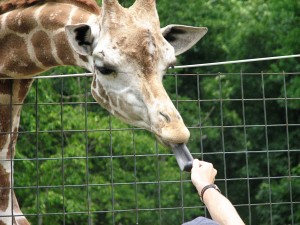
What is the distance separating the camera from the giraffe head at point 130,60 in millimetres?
4723

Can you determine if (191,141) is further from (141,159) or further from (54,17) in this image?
(54,17)

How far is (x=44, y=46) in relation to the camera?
5.28 metres

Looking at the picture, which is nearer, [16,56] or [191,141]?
[16,56]

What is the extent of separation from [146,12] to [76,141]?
8.10 m

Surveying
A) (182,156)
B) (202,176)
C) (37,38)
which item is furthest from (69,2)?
(202,176)

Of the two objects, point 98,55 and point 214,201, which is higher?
point 98,55

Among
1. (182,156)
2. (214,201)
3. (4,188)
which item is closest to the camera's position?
(214,201)

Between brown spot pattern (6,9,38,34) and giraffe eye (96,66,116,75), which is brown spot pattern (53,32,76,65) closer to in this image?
brown spot pattern (6,9,38,34)

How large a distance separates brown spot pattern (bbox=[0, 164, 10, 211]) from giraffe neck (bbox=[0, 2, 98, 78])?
22.9 inches

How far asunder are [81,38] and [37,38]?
0.41m

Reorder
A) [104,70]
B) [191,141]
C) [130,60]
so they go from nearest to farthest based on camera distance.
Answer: [130,60], [104,70], [191,141]

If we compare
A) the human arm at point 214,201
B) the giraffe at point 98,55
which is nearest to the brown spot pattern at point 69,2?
the giraffe at point 98,55

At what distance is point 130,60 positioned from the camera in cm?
480

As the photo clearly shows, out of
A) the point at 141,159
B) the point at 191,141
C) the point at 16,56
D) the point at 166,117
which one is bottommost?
the point at 141,159
